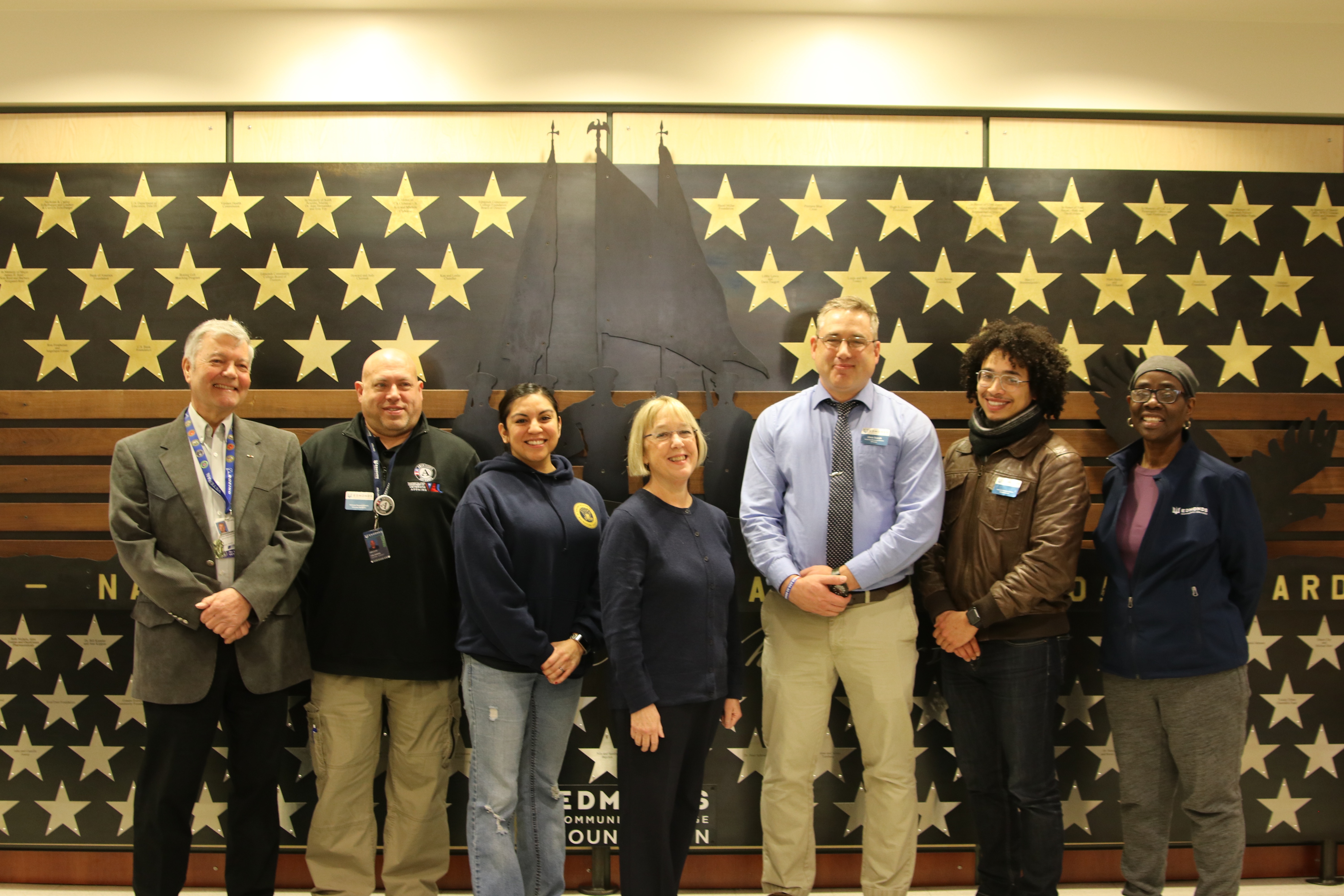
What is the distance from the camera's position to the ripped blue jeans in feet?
7.73

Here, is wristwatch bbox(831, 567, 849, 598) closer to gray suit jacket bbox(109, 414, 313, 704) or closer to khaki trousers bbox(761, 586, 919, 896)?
khaki trousers bbox(761, 586, 919, 896)

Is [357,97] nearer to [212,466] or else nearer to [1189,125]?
[212,466]

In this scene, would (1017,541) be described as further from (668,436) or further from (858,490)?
(668,436)

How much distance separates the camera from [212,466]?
252 cm

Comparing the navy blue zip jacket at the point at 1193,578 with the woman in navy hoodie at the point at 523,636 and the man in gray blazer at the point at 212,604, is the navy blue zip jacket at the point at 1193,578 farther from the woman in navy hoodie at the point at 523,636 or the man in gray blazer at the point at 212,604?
the man in gray blazer at the point at 212,604

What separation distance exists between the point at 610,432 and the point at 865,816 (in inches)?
68.3

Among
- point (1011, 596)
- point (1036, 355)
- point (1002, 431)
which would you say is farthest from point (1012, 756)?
point (1036, 355)

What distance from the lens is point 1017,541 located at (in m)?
2.56

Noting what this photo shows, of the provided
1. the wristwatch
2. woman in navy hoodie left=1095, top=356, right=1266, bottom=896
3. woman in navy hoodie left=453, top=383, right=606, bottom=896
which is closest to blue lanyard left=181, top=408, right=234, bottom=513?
woman in navy hoodie left=453, top=383, right=606, bottom=896

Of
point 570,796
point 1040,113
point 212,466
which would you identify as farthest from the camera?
point 1040,113

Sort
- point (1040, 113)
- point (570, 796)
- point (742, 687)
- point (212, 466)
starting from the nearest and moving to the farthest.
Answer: point (742, 687) → point (212, 466) → point (570, 796) → point (1040, 113)

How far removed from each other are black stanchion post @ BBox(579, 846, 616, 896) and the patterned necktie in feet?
5.22

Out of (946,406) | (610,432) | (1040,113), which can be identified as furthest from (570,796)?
(1040,113)

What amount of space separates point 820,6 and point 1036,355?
1813 mm
